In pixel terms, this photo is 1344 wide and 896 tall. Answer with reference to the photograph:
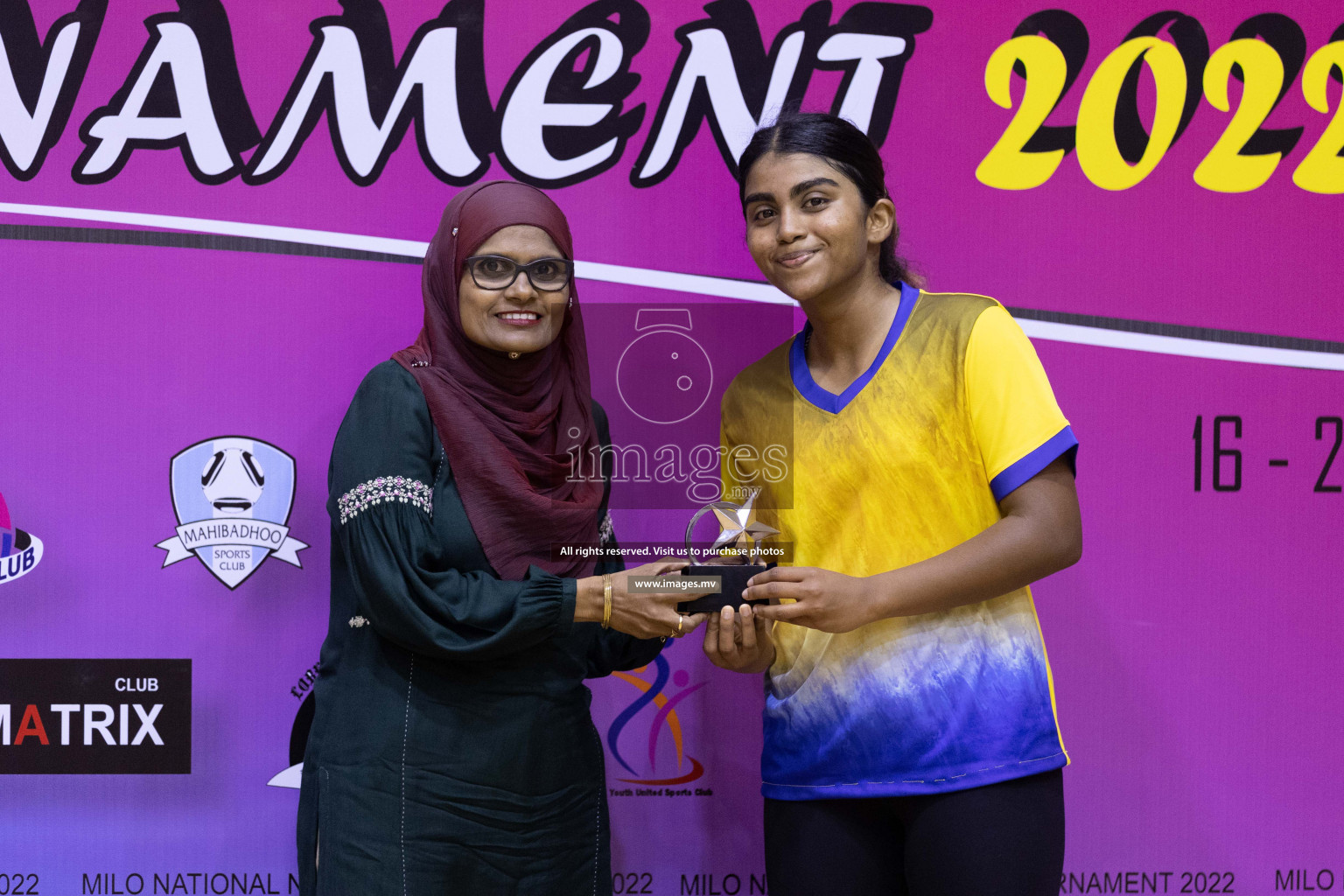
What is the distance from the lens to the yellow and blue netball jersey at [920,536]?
1579 millimetres

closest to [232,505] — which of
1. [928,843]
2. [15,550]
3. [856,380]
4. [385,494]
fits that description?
[15,550]

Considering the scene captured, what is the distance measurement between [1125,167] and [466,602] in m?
1.75

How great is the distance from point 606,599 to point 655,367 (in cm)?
39

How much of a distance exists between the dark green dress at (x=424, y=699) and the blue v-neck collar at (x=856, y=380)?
0.49 m

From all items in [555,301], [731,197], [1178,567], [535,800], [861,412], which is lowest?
[535,800]

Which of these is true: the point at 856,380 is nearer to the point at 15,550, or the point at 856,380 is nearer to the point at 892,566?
the point at 892,566

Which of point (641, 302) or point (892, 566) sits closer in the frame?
point (892, 566)

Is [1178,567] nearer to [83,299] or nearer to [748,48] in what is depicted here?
[748,48]

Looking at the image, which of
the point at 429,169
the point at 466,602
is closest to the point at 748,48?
the point at 429,169

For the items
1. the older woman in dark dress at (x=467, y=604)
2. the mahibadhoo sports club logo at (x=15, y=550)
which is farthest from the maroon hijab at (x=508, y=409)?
the mahibadhoo sports club logo at (x=15, y=550)

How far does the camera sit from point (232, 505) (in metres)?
2.31

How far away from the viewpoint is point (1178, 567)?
2.38m

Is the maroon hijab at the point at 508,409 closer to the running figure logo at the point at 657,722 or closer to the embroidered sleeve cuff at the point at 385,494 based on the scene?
the embroidered sleeve cuff at the point at 385,494

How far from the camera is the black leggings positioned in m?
1.54
